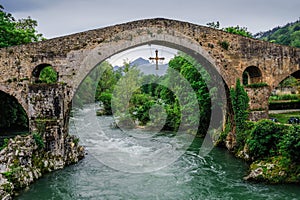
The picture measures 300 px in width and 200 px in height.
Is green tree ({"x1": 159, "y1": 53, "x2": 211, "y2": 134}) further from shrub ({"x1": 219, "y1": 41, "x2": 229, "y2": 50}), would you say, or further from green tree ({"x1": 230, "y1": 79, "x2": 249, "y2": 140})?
shrub ({"x1": 219, "y1": 41, "x2": 229, "y2": 50})

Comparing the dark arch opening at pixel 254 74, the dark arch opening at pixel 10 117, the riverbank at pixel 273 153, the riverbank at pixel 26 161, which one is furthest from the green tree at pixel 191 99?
the dark arch opening at pixel 10 117

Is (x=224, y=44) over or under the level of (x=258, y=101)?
over

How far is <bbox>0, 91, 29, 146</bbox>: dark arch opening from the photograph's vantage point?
66.6 feet

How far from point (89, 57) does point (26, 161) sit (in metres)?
5.06

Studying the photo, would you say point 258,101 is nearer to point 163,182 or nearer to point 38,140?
point 163,182

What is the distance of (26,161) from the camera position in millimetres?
11727

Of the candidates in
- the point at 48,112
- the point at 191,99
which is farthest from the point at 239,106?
the point at 48,112

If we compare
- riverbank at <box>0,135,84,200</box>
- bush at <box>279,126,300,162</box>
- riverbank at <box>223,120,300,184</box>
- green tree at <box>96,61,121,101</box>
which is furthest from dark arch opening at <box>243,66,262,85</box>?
green tree at <box>96,61,121,101</box>

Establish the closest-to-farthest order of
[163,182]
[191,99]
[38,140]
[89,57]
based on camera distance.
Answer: [163,182]
[38,140]
[89,57]
[191,99]

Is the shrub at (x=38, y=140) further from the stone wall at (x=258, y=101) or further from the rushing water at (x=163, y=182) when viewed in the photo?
the stone wall at (x=258, y=101)

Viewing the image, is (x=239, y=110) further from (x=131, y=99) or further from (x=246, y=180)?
(x=131, y=99)

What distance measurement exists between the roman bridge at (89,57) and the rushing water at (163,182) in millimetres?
1981

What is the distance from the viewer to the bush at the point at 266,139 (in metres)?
12.0

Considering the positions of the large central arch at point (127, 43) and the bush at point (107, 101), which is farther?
the bush at point (107, 101)
